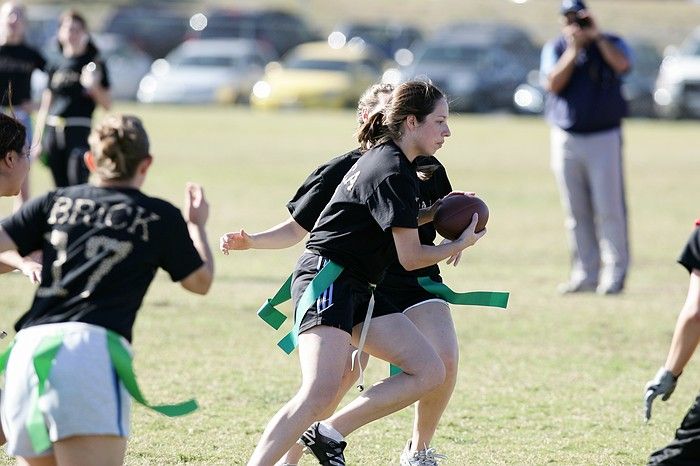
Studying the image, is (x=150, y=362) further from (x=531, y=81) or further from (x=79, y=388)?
(x=531, y=81)

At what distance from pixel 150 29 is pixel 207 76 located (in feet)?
25.1

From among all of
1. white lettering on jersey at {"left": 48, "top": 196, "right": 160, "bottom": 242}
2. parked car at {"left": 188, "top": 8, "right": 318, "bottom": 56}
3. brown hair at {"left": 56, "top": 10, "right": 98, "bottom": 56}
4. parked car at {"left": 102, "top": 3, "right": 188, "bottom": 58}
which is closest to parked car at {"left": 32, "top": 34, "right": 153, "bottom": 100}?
parked car at {"left": 188, "top": 8, "right": 318, "bottom": 56}

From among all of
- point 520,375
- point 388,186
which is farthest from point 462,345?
point 388,186

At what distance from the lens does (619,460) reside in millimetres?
5594

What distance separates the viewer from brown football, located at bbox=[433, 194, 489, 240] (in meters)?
5.13

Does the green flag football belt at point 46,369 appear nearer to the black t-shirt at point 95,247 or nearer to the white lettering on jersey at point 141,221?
the black t-shirt at point 95,247

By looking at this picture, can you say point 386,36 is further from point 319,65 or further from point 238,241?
point 238,241

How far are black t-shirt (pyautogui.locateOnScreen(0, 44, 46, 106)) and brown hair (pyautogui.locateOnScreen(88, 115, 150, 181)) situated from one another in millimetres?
6902

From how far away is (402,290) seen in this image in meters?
5.43

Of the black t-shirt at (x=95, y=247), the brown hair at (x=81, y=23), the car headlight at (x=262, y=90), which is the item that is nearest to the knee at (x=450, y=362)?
the black t-shirt at (x=95, y=247)

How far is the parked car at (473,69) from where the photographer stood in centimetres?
2741

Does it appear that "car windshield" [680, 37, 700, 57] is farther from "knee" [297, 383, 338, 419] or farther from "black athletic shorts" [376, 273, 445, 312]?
"knee" [297, 383, 338, 419]

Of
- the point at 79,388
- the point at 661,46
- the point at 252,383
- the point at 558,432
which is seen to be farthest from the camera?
the point at 661,46

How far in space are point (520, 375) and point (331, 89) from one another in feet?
69.2
